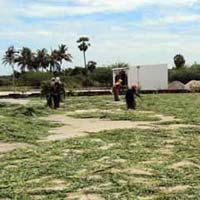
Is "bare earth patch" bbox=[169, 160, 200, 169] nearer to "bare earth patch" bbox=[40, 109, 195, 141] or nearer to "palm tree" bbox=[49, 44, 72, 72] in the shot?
"bare earth patch" bbox=[40, 109, 195, 141]

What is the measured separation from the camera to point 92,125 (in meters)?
20.3

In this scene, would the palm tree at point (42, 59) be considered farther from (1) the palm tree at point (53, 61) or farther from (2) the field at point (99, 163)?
(2) the field at point (99, 163)

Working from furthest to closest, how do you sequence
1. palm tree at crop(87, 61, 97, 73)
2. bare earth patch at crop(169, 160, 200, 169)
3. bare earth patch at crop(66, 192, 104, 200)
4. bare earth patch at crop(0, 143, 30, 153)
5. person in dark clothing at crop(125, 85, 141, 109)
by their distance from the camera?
1. palm tree at crop(87, 61, 97, 73)
2. person in dark clothing at crop(125, 85, 141, 109)
3. bare earth patch at crop(0, 143, 30, 153)
4. bare earth patch at crop(169, 160, 200, 169)
5. bare earth patch at crop(66, 192, 104, 200)

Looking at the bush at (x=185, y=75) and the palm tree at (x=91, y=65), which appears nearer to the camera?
the bush at (x=185, y=75)

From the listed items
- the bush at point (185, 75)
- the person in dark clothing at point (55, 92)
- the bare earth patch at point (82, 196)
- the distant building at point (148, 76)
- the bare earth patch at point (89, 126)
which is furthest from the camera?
the bush at point (185, 75)

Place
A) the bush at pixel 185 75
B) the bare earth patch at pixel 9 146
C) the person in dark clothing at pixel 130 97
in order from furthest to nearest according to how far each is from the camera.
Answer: the bush at pixel 185 75 < the person in dark clothing at pixel 130 97 < the bare earth patch at pixel 9 146

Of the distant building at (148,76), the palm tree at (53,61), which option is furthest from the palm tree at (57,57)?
the distant building at (148,76)

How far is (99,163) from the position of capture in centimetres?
1099

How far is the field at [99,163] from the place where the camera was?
8.59 meters

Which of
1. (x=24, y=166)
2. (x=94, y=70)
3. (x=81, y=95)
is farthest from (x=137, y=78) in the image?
(x=24, y=166)

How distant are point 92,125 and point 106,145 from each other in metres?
6.48

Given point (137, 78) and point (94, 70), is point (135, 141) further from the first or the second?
point (94, 70)

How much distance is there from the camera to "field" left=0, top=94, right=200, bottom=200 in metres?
8.59

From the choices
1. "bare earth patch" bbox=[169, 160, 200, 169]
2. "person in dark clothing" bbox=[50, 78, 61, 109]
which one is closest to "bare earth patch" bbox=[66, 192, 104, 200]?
Answer: "bare earth patch" bbox=[169, 160, 200, 169]
